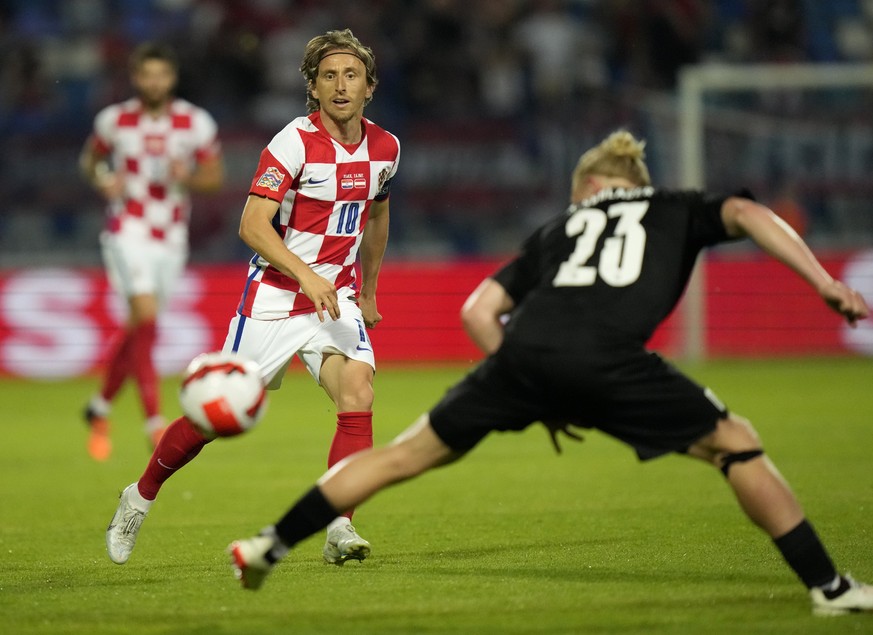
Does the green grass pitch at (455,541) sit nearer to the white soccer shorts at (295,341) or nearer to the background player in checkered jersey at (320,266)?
the background player in checkered jersey at (320,266)

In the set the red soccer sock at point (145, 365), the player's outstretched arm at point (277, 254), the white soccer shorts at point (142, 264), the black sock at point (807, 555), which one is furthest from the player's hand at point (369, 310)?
the white soccer shorts at point (142, 264)

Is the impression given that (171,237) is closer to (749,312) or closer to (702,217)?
(702,217)

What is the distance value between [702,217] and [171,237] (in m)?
6.71

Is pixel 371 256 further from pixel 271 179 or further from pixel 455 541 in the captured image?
pixel 455 541

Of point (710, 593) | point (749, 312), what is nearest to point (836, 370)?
point (749, 312)

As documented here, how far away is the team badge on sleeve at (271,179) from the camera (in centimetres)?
590

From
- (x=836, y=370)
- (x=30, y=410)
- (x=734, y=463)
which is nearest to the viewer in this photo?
(x=734, y=463)

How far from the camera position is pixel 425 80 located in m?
17.3

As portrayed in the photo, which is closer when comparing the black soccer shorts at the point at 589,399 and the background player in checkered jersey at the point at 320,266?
the black soccer shorts at the point at 589,399

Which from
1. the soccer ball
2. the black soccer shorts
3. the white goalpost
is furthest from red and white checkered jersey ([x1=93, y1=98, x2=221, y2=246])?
the white goalpost

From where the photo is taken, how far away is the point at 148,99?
10.5 metres

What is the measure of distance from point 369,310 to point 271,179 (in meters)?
0.96

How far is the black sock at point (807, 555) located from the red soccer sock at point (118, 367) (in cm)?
661

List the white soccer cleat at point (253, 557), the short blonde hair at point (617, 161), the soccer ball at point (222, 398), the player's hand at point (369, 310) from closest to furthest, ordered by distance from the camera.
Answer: the white soccer cleat at point (253, 557), the short blonde hair at point (617, 161), the soccer ball at point (222, 398), the player's hand at point (369, 310)
